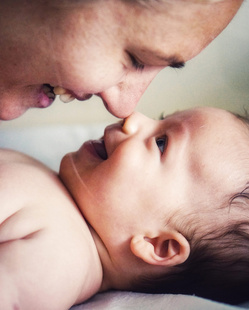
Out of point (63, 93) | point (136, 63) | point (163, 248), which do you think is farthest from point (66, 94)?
point (163, 248)

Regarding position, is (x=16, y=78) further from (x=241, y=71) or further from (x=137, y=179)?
(x=241, y=71)

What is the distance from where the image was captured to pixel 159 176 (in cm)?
72

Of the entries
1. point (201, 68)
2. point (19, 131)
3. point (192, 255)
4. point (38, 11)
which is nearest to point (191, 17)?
point (38, 11)

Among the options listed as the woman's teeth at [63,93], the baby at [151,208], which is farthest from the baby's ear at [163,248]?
the woman's teeth at [63,93]

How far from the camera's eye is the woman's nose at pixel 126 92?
612mm

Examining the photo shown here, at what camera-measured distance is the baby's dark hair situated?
26.5 inches

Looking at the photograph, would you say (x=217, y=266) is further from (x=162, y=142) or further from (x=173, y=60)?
(x=173, y=60)

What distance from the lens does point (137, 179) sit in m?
0.72

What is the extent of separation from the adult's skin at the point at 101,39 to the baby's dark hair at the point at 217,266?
260 mm

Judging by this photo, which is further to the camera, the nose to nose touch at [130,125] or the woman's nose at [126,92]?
the nose to nose touch at [130,125]

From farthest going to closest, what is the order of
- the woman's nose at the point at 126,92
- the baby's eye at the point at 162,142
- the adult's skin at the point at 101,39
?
the baby's eye at the point at 162,142, the woman's nose at the point at 126,92, the adult's skin at the point at 101,39

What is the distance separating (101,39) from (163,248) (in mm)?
372

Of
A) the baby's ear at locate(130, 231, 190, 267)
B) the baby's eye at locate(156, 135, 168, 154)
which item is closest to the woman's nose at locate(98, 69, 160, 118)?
Result: the baby's eye at locate(156, 135, 168, 154)

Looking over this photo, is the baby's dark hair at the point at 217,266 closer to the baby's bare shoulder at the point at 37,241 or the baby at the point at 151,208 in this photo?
the baby at the point at 151,208
